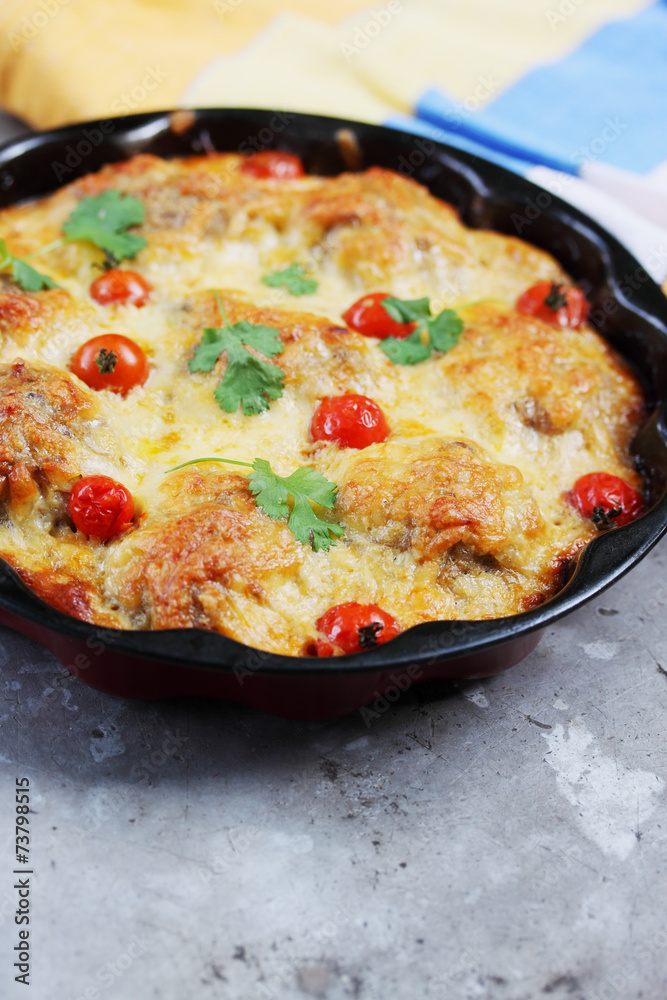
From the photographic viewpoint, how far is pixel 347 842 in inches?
114

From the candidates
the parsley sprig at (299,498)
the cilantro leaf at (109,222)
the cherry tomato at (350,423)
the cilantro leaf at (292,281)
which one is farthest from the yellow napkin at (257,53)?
the parsley sprig at (299,498)

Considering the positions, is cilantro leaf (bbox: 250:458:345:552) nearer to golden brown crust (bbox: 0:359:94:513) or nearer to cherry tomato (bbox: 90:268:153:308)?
golden brown crust (bbox: 0:359:94:513)

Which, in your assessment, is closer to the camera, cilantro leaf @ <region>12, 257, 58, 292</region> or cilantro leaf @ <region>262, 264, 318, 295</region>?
cilantro leaf @ <region>12, 257, 58, 292</region>

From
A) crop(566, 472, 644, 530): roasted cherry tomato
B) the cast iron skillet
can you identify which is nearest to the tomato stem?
the cast iron skillet

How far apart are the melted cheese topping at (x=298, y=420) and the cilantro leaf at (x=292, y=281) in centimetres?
4

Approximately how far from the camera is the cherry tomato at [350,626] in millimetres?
2893

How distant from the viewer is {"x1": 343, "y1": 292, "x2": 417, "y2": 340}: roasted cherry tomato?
391 centimetres

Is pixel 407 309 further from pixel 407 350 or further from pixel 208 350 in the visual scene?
pixel 208 350

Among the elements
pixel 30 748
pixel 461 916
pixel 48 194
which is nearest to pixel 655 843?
pixel 461 916

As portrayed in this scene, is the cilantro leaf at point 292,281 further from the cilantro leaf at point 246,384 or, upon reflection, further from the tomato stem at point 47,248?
the tomato stem at point 47,248

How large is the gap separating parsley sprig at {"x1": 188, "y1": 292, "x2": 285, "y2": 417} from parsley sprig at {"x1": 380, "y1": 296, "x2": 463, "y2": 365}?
527mm

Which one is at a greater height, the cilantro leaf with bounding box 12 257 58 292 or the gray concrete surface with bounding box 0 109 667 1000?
the cilantro leaf with bounding box 12 257 58 292

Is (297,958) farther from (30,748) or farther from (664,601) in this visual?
(664,601)

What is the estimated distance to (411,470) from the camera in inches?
128
